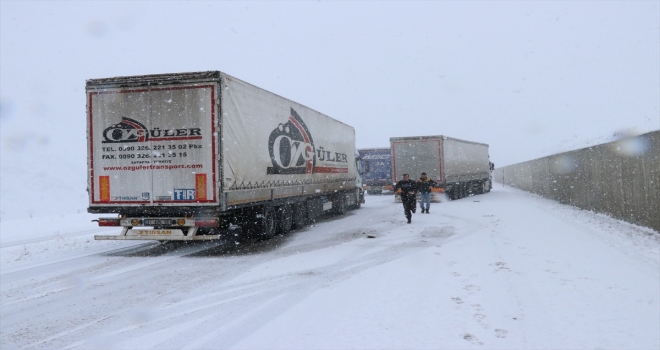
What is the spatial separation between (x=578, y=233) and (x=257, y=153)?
7905 millimetres

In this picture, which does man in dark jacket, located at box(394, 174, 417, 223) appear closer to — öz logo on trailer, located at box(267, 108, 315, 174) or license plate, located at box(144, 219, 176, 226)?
öz logo on trailer, located at box(267, 108, 315, 174)

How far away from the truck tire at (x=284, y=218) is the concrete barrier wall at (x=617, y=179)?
897 centimetres

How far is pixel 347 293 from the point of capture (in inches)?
256

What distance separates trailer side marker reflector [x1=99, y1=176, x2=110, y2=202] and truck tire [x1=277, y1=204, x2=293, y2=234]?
4384 millimetres

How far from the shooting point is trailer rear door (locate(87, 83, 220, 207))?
981 cm

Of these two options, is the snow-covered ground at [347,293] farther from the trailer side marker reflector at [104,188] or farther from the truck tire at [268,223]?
the trailer side marker reflector at [104,188]

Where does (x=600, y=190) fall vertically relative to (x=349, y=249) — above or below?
above

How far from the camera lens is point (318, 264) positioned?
877 cm

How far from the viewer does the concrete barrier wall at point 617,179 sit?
→ 11.3 m

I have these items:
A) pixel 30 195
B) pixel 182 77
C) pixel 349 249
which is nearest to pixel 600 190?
pixel 349 249

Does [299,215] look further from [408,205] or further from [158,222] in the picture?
[158,222]

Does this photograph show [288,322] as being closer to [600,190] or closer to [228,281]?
[228,281]

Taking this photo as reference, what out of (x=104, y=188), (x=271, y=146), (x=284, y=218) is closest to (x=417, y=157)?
(x=284, y=218)

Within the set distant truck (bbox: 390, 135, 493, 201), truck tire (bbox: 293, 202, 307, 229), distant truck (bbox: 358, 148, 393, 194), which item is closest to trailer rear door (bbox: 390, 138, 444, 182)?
distant truck (bbox: 390, 135, 493, 201)
